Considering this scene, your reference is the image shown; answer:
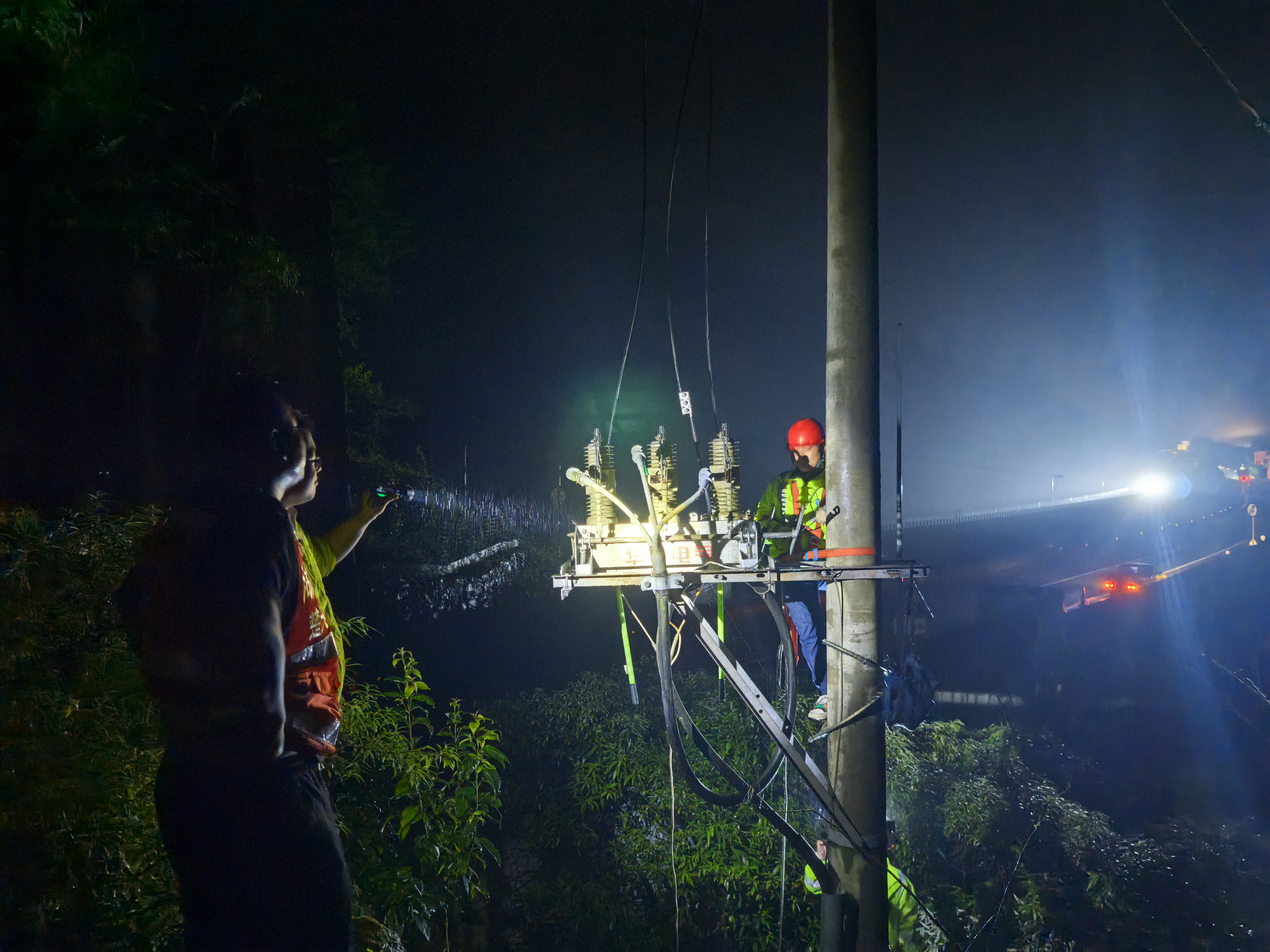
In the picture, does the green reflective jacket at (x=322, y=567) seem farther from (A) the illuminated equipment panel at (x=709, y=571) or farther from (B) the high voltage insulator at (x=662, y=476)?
(B) the high voltage insulator at (x=662, y=476)

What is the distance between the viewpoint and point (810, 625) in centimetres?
618

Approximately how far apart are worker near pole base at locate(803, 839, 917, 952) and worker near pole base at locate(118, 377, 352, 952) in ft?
13.5

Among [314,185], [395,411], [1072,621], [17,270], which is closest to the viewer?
[17,270]

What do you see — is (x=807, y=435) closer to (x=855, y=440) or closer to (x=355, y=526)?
(x=855, y=440)

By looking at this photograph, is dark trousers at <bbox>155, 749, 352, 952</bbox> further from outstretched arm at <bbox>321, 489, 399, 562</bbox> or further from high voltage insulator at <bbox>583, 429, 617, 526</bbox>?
high voltage insulator at <bbox>583, 429, 617, 526</bbox>

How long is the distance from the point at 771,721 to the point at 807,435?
9.30 ft

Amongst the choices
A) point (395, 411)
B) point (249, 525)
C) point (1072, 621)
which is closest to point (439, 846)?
point (249, 525)

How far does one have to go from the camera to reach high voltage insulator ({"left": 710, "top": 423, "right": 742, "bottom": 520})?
4.70 meters

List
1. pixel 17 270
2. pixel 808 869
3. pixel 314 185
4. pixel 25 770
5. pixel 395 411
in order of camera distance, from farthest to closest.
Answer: pixel 395 411, pixel 314 185, pixel 808 869, pixel 17 270, pixel 25 770

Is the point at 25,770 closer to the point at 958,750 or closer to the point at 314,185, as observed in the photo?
the point at 314,185

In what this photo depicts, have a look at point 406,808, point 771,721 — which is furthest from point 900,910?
point 406,808

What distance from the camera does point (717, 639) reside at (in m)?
4.38

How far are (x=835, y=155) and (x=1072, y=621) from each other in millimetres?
20038

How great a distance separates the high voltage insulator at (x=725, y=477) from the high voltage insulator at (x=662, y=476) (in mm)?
273
